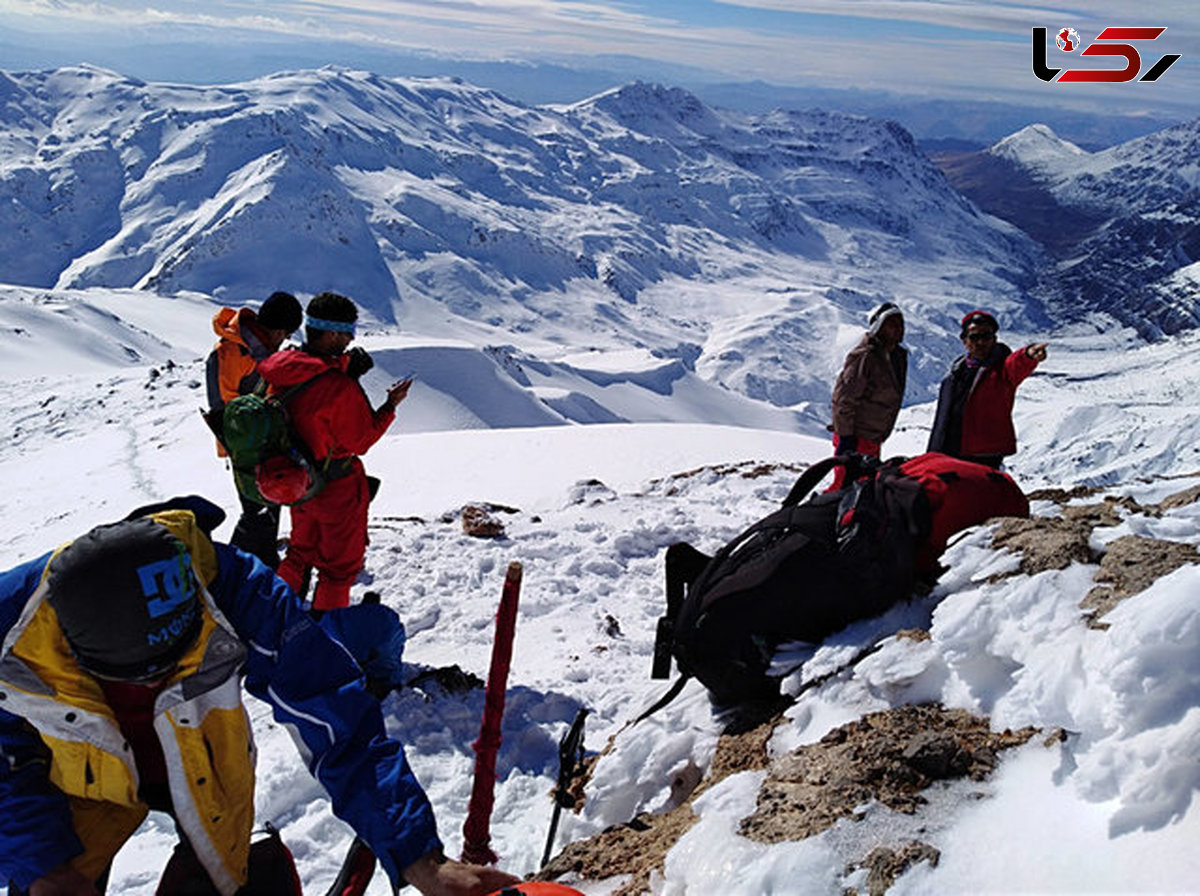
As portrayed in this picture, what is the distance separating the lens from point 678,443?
44.1 feet

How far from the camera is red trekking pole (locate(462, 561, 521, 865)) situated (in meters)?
3.23

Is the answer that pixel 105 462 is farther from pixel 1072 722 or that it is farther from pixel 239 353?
pixel 1072 722

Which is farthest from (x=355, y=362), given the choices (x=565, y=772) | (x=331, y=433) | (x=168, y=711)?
(x=168, y=711)

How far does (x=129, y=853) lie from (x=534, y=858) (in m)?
1.75

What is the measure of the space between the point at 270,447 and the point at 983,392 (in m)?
5.07

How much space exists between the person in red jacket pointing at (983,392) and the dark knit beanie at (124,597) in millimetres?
5410

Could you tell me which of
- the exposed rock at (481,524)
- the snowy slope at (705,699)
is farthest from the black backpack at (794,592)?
the exposed rock at (481,524)

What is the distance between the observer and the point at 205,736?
2.36 meters

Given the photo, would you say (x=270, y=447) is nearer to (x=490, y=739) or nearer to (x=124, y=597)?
(x=490, y=739)

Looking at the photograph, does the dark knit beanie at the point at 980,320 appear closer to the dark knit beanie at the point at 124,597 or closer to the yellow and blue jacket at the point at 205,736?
the yellow and blue jacket at the point at 205,736

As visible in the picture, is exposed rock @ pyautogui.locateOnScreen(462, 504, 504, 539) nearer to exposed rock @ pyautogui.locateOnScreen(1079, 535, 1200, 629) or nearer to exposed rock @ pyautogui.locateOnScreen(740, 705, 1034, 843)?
exposed rock @ pyautogui.locateOnScreen(740, 705, 1034, 843)

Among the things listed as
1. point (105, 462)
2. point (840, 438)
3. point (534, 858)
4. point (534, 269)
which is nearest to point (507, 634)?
point (534, 858)

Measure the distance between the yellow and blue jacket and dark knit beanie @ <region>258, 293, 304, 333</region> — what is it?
3781mm

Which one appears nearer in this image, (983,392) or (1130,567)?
(1130,567)
